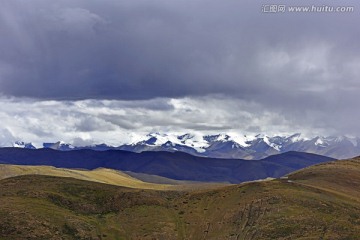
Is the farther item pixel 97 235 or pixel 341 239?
pixel 97 235

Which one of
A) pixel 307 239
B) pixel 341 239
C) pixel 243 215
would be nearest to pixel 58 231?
pixel 243 215

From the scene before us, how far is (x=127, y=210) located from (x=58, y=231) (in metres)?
35.5

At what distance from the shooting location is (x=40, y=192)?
198375 mm

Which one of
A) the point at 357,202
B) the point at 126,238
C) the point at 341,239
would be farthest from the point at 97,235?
the point at 357,202

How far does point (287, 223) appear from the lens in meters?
169

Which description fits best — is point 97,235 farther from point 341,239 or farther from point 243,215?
point 341,239

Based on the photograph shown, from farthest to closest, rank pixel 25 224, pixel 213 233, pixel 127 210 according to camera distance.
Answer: pixel 127 210, pixel 213 233, pixel 25 224

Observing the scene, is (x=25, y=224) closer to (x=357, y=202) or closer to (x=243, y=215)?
(x=243, y=215)

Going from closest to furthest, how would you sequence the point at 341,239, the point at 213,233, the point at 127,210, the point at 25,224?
the point at 341,239 → the point at 25,224 → the point at 213,233 → the point at 127,210

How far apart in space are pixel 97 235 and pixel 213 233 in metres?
40.5

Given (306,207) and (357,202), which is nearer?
(306,207)

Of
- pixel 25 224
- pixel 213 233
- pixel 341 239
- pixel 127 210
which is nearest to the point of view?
pixel 341 239

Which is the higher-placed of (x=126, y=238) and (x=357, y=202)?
(x=357, y=202)

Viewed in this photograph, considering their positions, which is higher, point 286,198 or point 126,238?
point 286,198
